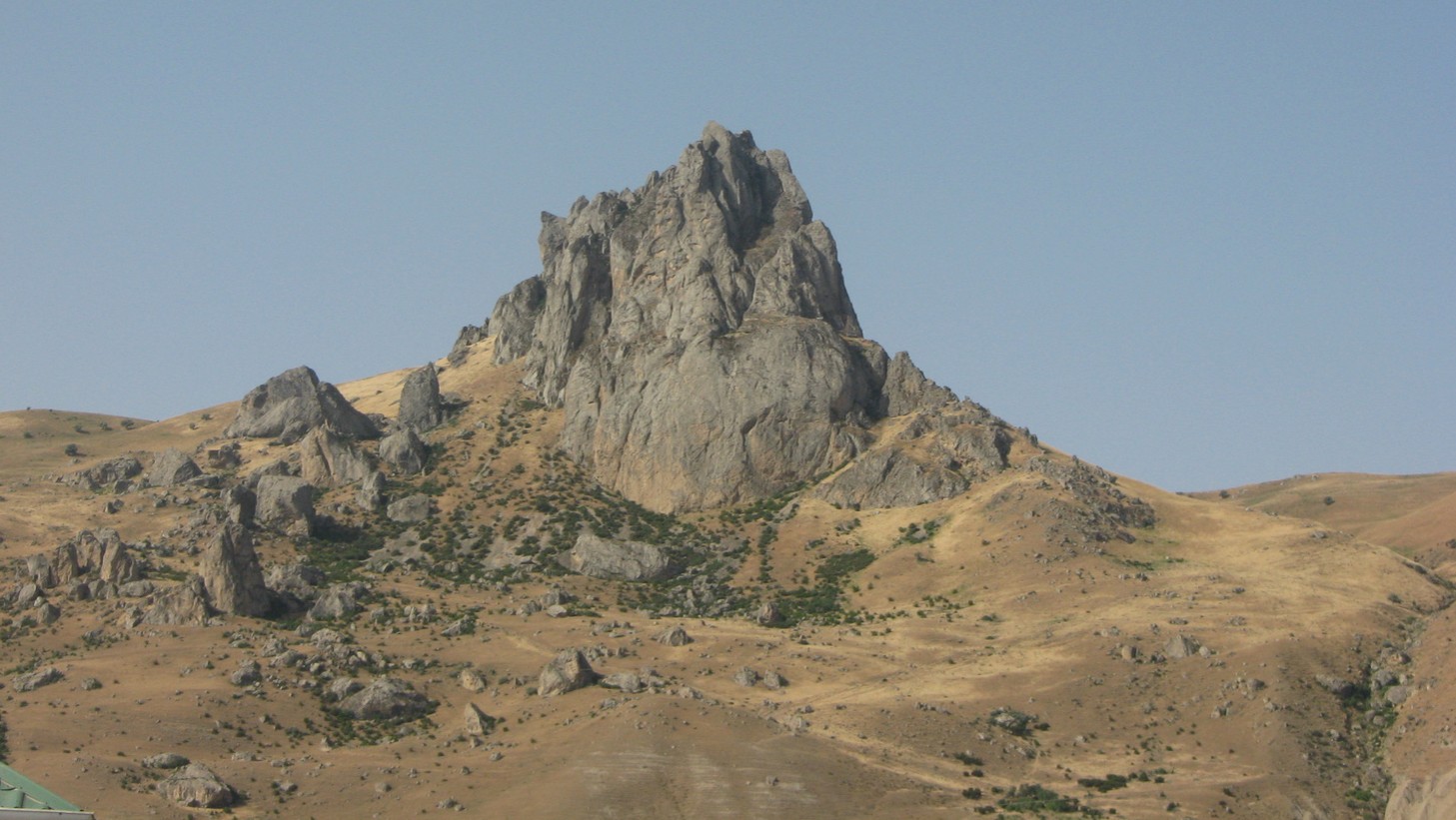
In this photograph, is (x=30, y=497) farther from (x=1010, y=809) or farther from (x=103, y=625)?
(x=1010, y=809)

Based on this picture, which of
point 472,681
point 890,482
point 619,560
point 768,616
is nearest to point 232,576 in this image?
A: point 472,681

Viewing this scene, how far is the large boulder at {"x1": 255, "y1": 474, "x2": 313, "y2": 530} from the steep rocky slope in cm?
40

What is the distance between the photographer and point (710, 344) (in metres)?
139

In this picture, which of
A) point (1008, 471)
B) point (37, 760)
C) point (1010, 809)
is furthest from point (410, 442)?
point (1010, 809)

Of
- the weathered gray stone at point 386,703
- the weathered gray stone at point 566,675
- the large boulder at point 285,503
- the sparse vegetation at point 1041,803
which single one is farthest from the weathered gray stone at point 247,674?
the sparse vegetation at point 1041,803

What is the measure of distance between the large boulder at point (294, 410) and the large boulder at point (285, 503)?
637 inches

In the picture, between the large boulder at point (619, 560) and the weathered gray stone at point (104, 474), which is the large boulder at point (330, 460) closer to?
the weathered gray stone at point (104, 474)

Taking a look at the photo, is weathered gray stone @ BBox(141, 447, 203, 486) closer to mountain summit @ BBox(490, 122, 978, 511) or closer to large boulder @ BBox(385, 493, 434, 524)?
large boulder @ BBox(385, 493, 434, 524)

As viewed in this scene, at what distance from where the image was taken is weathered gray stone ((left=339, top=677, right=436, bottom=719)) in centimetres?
9425

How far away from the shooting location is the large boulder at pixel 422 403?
15375cm

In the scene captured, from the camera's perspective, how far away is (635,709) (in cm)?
8906

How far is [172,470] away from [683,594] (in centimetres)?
5418

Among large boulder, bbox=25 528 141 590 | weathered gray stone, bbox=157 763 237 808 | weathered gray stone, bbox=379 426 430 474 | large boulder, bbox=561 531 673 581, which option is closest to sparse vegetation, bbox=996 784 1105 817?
weathered gray stone, bbox=157 763 237 808

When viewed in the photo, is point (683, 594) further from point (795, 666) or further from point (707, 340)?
point (707, 340)
